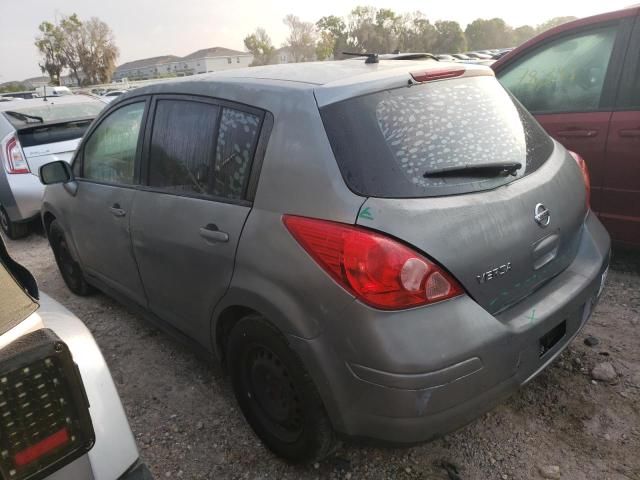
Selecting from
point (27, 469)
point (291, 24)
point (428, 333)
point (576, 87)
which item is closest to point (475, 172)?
point (428, 333)

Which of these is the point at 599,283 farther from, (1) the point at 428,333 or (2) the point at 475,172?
(1) the point at 428,333

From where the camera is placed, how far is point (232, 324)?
2338 millimetres

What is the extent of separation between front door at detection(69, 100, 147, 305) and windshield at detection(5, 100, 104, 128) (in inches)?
119

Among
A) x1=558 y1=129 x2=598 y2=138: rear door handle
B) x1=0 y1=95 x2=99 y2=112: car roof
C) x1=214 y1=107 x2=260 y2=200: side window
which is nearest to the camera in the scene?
x1=214 y1=107 x2=260 y2=200: side window

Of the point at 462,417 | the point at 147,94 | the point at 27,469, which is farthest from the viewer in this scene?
the point at 147,94

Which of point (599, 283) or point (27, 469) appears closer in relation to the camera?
point (27, 469)

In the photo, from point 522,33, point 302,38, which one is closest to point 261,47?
point 302,38

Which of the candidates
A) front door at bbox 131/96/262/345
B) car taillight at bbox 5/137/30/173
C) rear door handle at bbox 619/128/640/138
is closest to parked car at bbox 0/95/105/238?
car taillight at bbox 5/137/30/173

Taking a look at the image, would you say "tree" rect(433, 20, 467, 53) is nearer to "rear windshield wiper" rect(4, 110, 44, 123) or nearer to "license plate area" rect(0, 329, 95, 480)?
"rear windshield wiper" rect(4, 110, 44, 123)

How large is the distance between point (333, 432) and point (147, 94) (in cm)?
210

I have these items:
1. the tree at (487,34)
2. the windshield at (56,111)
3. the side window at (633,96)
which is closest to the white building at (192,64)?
the tree at (487,34)

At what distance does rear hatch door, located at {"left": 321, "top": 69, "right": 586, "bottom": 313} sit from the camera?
69.2 inches

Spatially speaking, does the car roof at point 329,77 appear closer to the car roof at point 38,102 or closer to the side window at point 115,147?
the side window at point 115,147

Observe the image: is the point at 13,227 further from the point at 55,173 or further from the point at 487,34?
the point at 487,34
